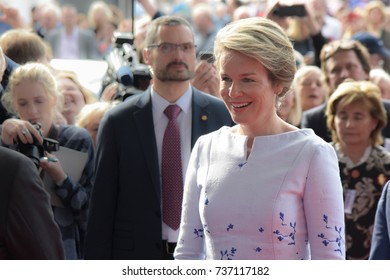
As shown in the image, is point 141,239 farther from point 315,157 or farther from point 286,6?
point 286,6

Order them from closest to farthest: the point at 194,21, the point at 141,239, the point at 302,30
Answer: the point at 141,239, the point at 302,30, the point at 194,21

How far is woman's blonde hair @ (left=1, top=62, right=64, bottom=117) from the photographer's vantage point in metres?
5.26

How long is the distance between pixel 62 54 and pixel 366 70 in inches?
224

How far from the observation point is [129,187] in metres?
4.92

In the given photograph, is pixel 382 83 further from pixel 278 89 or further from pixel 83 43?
pixel 83 43

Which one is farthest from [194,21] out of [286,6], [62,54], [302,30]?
[286,6]

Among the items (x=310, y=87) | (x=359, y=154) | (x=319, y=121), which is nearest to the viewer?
→ (x=359, y=154)

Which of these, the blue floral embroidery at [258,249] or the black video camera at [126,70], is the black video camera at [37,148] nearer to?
the black video camera at [126,70]

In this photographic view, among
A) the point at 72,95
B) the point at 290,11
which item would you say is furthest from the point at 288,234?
the point at 290,11

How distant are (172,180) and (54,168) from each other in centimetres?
57

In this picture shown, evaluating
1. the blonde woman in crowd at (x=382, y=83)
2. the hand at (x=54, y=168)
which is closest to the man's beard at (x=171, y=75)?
the hand at (x=54, y=168)

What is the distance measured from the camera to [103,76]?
7.36m

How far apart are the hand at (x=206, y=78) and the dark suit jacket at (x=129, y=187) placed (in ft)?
3.16

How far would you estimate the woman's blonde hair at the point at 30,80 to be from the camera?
5.26 meters
